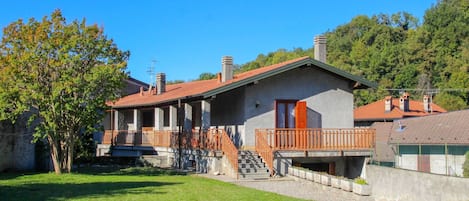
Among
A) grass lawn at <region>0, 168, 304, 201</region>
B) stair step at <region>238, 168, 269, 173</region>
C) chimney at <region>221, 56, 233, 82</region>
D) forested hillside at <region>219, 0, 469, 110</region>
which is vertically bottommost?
grass lawn at <region>0, 168, 304, 201</region>

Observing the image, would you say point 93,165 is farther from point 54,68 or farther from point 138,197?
point 138,197

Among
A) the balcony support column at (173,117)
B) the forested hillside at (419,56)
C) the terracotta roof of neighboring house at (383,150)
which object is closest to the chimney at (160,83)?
the balcony support column at (173,117)

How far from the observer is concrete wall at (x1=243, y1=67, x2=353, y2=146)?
22.9 meters

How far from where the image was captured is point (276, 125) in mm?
23219

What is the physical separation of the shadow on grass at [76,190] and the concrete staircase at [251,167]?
11.3 feet

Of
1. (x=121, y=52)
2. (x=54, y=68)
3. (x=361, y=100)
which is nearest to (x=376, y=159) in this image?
(x=121, y=52)

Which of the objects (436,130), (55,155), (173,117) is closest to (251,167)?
(436,130)

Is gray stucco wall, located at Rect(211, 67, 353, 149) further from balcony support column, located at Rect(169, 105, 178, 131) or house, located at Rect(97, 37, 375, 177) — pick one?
balcony support column, located at Rect(169, 105, 178, 131)

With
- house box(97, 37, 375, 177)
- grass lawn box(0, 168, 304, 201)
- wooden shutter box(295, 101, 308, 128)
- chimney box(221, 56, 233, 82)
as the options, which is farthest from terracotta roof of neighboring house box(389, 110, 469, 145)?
chimney box(221, 56, 233, 82)

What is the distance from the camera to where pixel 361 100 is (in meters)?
74.8

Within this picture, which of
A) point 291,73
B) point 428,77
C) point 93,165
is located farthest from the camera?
point 428,77

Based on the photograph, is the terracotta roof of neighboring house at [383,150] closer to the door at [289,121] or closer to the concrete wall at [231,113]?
the door at [289,121]

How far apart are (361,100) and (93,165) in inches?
2155

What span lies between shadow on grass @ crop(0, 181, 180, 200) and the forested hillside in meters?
53.7
